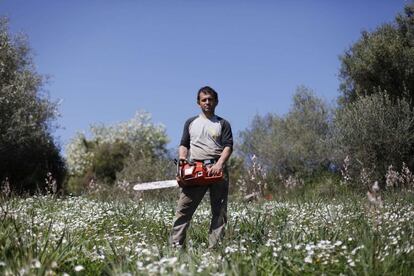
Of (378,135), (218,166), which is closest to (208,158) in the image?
(218,166)

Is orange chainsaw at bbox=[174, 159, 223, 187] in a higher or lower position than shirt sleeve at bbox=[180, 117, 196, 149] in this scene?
lower

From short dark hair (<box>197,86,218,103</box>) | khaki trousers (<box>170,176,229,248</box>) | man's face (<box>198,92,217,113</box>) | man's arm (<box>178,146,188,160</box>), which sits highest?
short dark hair (<box>197,86,218,103</box>)

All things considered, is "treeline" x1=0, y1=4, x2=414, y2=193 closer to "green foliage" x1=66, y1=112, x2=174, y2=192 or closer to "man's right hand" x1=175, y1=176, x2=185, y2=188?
"man's right hand" x1=175, y1=176, x2=185, y2=188

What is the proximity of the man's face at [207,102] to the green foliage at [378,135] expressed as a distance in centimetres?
1195

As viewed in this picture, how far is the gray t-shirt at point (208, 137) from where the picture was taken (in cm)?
614

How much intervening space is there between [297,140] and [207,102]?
74.6 ft

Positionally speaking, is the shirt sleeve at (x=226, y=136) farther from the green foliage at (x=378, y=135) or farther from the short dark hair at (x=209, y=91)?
the green foliage at (x=378, y=135)

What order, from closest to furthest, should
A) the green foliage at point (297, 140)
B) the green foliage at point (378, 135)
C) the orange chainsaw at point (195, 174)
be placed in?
1. the orange chainsaw at point (195, 174)
2. the green foliage at point (378, 135)
3. the green foliage at point (297, 140)

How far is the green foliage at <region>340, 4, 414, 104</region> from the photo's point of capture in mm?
19797

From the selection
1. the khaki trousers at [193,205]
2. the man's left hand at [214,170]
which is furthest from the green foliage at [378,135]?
the man's left hand at [214,170]

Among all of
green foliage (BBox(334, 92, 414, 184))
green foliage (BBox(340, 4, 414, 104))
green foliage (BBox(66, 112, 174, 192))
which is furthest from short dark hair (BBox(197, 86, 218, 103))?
green foliage (BBox(66, 112, 174, 192))

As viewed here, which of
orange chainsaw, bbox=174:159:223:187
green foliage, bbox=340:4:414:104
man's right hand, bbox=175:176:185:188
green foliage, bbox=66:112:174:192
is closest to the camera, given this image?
orange chainsaw, bbox=174:159:223:187

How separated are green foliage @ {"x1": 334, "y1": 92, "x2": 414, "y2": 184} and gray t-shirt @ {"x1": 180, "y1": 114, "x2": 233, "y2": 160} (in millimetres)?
11880

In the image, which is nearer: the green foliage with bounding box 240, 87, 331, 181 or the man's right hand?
the man's right hand
